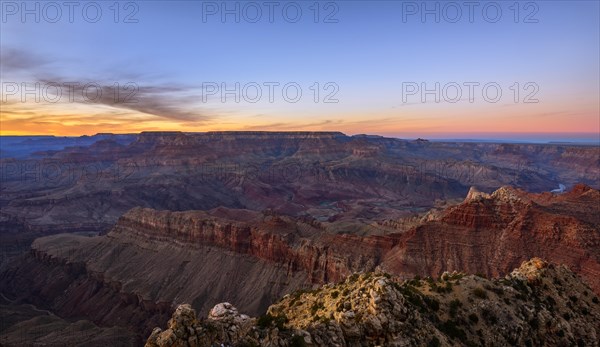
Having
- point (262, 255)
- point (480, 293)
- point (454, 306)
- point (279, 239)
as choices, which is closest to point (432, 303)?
point (454, 306)

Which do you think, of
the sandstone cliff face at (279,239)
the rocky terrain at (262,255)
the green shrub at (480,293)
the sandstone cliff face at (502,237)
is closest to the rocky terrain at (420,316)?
the green shrub at (480,293)

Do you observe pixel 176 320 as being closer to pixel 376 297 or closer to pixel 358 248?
pixel 376 297

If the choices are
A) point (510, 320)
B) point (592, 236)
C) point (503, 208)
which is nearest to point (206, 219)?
point (503, 208)

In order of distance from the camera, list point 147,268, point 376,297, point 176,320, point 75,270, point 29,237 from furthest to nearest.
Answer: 1. point 29,237
2. point 75,270
3. point 147,268
4. point 376,297
5. point 176,320

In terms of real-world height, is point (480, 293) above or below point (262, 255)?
above

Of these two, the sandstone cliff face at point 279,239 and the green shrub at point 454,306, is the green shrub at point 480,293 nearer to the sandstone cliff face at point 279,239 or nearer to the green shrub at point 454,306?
the green shrub at point 454,306

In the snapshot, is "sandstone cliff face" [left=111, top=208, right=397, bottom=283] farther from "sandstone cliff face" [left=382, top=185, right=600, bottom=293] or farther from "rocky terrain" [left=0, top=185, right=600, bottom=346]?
"sandstone cliff face" [left=382, top=185, right=600, bottom=293]

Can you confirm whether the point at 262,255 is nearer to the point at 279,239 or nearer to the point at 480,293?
the point at 279,239

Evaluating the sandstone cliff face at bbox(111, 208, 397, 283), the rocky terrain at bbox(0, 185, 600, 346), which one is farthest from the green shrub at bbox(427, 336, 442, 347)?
the sandstone cliff face at bbox(111, 208, 397, 283)
